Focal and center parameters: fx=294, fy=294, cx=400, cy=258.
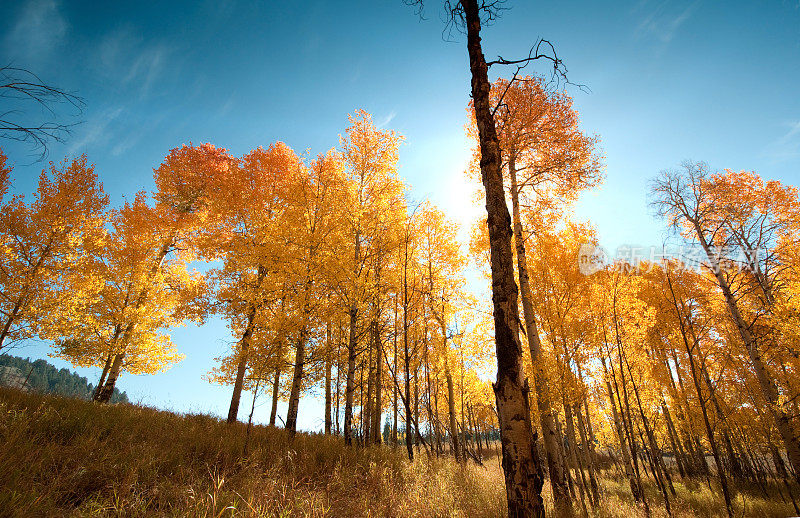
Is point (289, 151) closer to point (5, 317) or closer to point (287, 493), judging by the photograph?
point (5, 317)

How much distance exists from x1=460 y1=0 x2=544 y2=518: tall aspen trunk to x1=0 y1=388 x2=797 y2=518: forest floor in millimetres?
1981

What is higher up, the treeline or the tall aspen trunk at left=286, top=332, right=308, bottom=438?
the treeline

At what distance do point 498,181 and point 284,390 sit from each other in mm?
13499

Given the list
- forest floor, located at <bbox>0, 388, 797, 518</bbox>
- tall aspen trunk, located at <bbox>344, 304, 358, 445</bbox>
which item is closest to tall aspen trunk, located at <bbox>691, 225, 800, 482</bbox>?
forest floor, located at <bbox>0, 388, 797, 518</bbox>

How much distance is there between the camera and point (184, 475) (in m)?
3.96

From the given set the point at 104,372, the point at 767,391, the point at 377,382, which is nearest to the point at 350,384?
the point at 377,382

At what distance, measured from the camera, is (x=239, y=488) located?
145 inches

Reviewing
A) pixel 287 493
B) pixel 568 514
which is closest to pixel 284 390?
pixel 287 493

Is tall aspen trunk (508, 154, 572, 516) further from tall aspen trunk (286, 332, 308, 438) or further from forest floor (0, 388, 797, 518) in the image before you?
tall aspen trunk (286, 332, 308, 438)

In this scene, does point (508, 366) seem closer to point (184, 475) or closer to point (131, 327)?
point (184, 475)

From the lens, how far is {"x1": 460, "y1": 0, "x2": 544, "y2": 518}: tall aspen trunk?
242 cm

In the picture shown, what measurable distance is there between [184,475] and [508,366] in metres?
4.54

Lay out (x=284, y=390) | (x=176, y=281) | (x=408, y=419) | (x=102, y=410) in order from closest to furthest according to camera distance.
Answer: (x=102, y=410), (x=408, y=419), (x=176, y=281), (x=284, y=390)

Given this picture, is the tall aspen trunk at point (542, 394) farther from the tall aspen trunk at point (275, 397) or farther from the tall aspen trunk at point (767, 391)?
the tall aspen trunk at point (275, 397)
